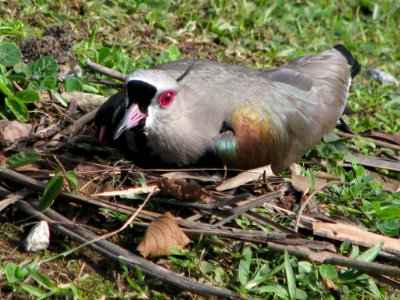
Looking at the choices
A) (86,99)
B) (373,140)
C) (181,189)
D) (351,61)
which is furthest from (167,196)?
(351,61)

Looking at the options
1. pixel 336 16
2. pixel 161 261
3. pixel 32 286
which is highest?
pixel 32 286

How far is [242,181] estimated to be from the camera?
215 inches

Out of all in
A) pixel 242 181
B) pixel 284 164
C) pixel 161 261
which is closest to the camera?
pixel 161 261

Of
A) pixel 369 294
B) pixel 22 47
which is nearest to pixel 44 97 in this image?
pixel 22 47

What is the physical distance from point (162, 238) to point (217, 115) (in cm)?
136

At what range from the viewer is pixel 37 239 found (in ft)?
14.9

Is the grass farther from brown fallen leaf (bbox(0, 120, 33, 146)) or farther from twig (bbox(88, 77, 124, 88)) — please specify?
brown fallen leaf (bbox(0, 120, 33, 146))

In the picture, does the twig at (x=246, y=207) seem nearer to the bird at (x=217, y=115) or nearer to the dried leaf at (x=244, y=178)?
the dried leaf at (x=244, y=178)

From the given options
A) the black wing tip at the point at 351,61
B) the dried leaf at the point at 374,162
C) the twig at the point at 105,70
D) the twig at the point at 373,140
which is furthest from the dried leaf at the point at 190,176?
the black wing tip at the point at 351,61

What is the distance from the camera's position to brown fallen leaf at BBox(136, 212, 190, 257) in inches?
182

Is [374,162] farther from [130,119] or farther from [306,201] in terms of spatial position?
[130,119]

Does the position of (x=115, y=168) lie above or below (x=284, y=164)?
above

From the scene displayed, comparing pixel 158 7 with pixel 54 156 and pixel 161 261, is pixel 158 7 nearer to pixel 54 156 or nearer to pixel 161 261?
pixel 54 156

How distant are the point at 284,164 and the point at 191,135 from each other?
866mm
